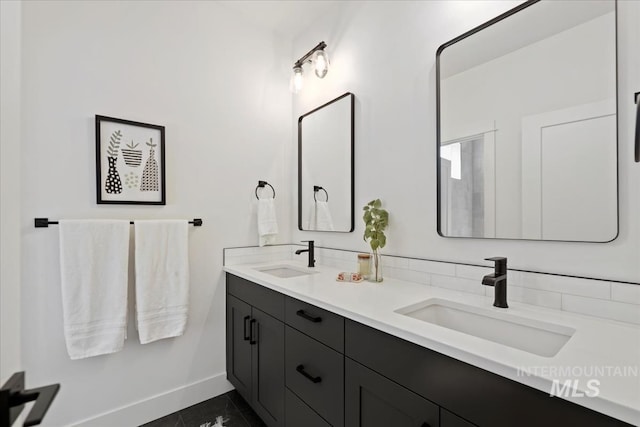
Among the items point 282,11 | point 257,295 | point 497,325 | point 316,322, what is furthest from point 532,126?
point 282,11

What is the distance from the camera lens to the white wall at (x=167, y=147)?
5.08 feet

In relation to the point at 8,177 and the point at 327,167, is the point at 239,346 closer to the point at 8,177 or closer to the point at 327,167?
the point at 327,167

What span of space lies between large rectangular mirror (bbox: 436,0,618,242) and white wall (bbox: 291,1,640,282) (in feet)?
0.13

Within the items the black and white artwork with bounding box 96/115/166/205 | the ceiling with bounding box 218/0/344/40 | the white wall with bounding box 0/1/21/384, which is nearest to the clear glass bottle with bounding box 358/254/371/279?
the black and white artwork with bounding box 96/115/166/205

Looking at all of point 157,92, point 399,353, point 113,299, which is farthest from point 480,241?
point 157,92

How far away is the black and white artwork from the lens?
66.8 inches

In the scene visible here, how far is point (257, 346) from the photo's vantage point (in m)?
1.78

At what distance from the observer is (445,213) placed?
1474 mm

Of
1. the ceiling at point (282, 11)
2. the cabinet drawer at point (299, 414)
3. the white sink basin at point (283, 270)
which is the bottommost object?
the cabinet drawer at point (299, 414)

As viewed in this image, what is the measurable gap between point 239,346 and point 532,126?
2.00 meters

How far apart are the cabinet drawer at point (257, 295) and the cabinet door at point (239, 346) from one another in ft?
0.18

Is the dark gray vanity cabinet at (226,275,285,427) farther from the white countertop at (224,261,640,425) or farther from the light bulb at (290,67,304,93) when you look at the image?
the light bulb at (290,67,304,93)

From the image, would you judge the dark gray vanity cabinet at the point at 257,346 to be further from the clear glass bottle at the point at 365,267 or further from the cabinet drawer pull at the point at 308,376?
the clear glass bottle at the point at 365,267

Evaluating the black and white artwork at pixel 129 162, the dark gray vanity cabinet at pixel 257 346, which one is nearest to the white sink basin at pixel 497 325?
the dark gray vanity cabinet at pixel 257 346
